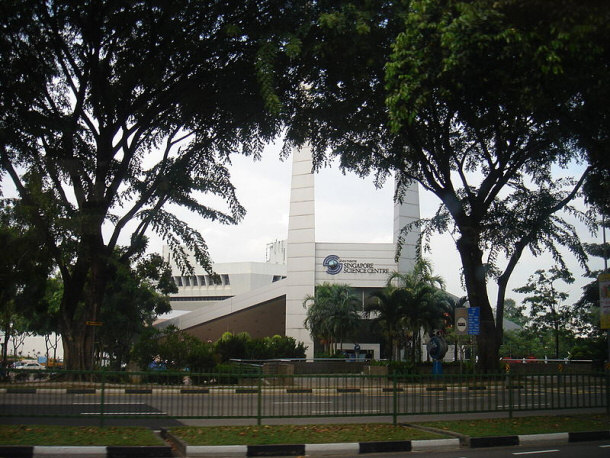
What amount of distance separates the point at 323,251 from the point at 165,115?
3741cm

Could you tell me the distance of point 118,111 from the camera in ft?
69.6

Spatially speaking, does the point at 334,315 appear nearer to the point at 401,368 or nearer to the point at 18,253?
the point at 401,368

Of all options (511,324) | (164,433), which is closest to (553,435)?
(164,433)

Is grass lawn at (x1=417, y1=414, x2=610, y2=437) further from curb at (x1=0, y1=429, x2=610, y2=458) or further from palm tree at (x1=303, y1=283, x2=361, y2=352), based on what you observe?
palm tree at (x1=303, y1=283, x2=361, y2=352)

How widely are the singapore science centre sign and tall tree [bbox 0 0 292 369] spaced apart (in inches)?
1409

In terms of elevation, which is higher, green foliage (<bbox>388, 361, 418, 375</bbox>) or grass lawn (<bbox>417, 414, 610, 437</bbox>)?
grass lawn (<bbox>417, 414, 610, 437</bbox>)

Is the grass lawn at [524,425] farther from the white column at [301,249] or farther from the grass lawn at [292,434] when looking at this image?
the white column at [301,249]

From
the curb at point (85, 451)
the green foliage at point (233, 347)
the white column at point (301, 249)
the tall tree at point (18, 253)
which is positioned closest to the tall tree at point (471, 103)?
the curb at point (85, 451)

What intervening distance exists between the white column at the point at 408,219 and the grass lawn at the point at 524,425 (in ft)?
149

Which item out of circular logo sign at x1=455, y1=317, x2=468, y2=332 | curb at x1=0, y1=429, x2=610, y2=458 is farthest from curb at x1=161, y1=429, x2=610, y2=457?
circular logo sign at x1=455, y1=317, x2=468, y2=332

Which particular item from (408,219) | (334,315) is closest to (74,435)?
(334,315)

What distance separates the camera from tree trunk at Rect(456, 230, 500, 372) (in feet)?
81.3

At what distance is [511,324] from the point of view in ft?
238

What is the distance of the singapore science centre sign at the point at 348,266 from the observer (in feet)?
191
